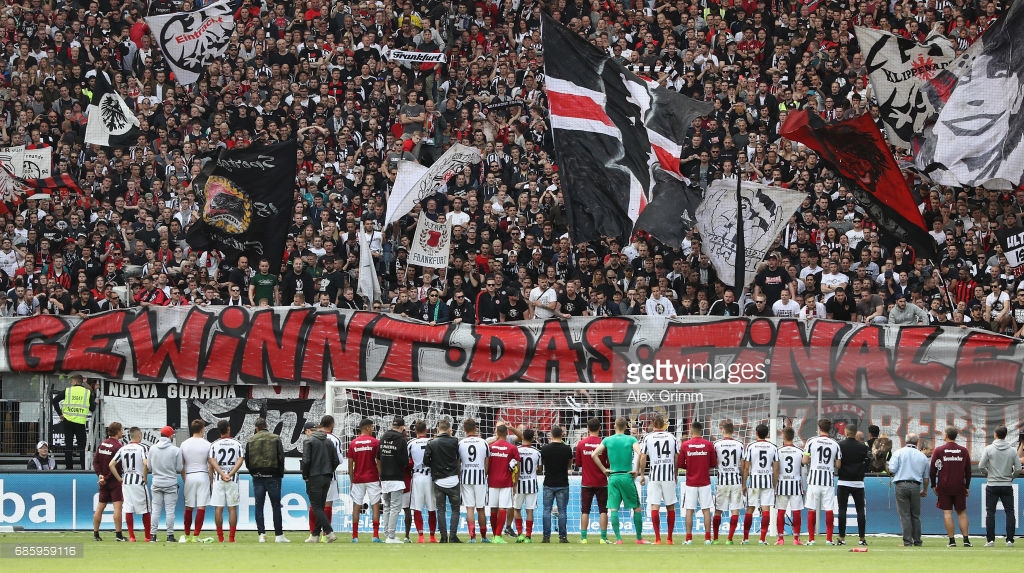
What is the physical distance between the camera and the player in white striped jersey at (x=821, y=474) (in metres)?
21.0

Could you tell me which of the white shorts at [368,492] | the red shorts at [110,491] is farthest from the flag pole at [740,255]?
the red shorts at [110,491]

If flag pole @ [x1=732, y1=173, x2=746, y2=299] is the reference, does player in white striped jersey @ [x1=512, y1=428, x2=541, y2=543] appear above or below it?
below

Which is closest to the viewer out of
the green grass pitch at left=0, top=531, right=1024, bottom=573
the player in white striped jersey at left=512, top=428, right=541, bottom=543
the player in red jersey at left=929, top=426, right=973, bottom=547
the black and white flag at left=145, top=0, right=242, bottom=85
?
the green grass pitch at left=0, top=531, right=1024, bottom=573

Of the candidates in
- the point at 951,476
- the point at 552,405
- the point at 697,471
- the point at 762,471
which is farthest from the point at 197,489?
the point at 951,476

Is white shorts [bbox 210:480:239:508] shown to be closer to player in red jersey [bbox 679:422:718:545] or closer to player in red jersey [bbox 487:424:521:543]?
player in red jersey [bbox 487:424:521:543]

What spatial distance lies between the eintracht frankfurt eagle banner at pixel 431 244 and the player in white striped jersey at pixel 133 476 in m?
6.02

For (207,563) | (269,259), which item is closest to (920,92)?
(269,259)

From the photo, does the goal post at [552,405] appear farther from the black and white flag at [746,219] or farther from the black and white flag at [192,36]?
the black and white flag at [192,36]

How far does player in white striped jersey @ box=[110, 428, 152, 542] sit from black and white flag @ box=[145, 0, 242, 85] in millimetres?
12921

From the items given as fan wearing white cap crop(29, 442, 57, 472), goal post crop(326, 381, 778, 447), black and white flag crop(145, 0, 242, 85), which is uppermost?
black and white flag crop(145, 0, 242, 85)

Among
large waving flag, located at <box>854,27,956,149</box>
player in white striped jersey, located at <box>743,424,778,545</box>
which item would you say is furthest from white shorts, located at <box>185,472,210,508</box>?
large waving flag, located at <box>854,27,956,149</box>

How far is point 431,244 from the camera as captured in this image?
83.6 feet

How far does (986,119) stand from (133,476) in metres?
14.5

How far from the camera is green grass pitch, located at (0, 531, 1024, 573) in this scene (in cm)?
1700
